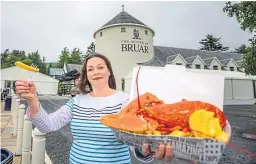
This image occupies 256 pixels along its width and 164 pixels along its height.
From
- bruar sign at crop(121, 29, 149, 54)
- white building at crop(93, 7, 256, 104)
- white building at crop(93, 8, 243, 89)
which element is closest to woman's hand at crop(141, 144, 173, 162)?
white building at crop(93, 7, 256, 104)

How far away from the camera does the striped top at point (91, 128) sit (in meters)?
1.54

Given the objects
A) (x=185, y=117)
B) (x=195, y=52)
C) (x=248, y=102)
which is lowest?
(x=248, y=102)

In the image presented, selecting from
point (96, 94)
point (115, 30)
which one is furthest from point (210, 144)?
point (115, 30)

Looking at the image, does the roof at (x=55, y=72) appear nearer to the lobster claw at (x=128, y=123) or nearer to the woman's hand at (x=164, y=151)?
the lobster claw at (x=128, y=123)

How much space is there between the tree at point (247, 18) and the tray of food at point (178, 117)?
1014 centimetres

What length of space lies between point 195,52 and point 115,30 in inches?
707

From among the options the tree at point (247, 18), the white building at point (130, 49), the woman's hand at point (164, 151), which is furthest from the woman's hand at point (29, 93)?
the white building at point (130, 49)

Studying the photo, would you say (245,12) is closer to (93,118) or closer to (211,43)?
(93,118)

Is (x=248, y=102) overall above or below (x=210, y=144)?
below

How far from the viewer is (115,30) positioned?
92.1 ft

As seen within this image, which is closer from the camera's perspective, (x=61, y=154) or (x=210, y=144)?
(x=210, y=144)

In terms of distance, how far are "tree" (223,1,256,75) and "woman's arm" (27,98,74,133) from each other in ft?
33.6

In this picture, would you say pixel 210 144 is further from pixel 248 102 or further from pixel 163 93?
pixel 248 102

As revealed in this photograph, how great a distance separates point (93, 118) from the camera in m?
1.59
